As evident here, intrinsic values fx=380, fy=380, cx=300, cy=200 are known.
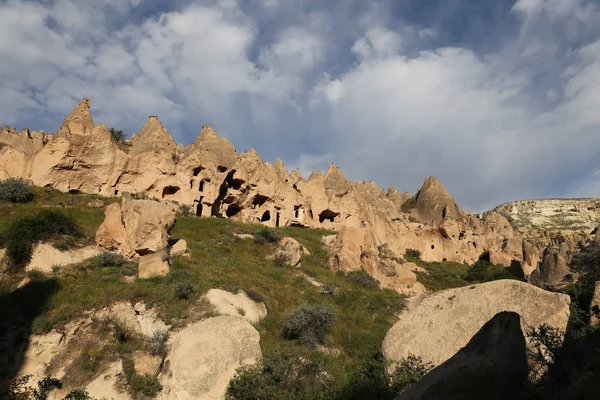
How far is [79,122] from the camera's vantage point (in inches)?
1229

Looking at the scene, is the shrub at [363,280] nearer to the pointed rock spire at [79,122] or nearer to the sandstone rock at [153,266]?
the sandstone rock at [153,266]

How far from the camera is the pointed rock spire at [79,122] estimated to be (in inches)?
1197

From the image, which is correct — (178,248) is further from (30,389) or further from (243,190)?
(243,190)

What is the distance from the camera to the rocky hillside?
92.8 metres

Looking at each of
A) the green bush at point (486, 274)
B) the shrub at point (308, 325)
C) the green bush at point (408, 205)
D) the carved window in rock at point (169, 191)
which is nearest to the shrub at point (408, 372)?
the shrub at point (308, 325)

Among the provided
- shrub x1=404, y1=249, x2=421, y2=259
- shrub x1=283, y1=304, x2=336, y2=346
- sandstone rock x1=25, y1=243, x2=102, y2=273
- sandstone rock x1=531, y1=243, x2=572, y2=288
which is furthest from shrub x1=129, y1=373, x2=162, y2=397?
shrub x1=404, y1=249, x2=421, y2=259

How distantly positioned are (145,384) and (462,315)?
25.9 ft

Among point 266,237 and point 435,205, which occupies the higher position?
point 435,205

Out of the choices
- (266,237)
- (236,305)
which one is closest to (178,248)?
(236,305)

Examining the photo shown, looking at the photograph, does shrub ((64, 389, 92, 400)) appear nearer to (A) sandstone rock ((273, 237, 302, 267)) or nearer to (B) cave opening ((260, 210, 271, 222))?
(A) sandstone rock ((273, 237, 302, 267))

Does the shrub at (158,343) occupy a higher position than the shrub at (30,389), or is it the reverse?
the shrub at (158,343)

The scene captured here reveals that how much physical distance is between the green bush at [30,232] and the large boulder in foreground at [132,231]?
1.69 meters

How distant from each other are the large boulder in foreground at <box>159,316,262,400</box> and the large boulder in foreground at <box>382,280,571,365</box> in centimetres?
378

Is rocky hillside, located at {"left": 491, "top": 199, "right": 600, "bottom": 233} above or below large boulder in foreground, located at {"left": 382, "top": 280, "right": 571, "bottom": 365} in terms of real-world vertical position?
above
